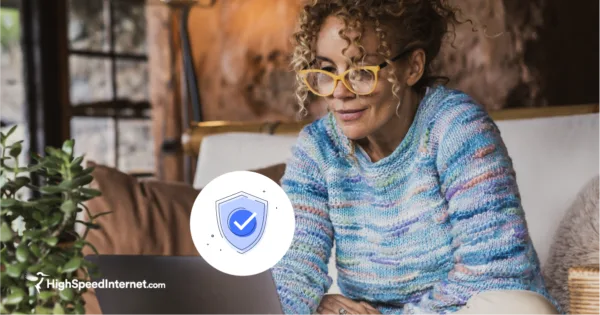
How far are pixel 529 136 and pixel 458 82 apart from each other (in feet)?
2.40

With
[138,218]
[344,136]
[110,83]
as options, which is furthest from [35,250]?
[110,83]

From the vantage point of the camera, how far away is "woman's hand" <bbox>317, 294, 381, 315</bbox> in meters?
1.02

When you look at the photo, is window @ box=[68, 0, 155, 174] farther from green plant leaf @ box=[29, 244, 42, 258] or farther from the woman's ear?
green plant leaf @ box=[29, 244, 42, 258]

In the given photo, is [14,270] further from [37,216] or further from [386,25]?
[386,25]

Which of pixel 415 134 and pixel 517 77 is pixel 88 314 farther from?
pixel 517 77

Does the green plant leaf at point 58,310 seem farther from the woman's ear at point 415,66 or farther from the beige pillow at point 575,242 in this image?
the beige pillow at point 575,242

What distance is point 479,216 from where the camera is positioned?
0.90 meters

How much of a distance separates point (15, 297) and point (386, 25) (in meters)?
0.61

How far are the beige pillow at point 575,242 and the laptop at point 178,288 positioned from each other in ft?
1.80

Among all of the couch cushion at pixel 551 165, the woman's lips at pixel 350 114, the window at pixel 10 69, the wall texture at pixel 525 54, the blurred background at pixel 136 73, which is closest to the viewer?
the woman's lips at pixel 350 114

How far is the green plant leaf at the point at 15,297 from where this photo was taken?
2.01 ft

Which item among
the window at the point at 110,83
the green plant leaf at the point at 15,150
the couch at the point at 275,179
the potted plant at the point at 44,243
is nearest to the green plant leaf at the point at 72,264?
the potted plant at the point at 44,243

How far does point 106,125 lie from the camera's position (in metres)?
3.26

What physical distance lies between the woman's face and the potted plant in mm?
422
